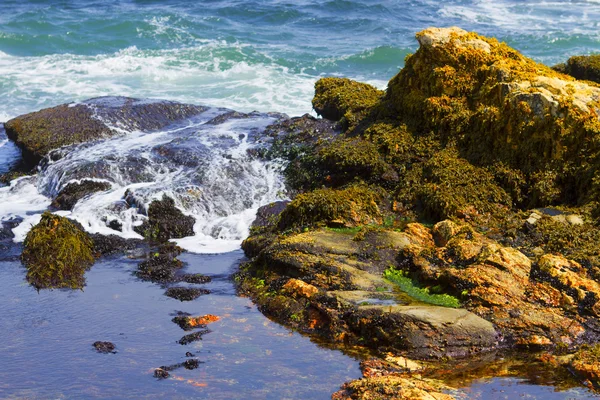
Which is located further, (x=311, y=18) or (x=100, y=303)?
(x=311, y=18)

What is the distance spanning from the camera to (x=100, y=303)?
8836 mm

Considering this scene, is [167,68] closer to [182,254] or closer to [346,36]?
[346,36]

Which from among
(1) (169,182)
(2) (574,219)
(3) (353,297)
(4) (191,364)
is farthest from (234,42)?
(4) (191,364)

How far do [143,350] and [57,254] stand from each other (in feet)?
10.4

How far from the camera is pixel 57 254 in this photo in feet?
32.9

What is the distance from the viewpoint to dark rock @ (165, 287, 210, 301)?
29.6 feet

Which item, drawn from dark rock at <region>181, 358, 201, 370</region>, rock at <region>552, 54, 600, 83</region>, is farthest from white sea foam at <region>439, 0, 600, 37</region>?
dark rock at <region>181, 358, 201, 370</region>

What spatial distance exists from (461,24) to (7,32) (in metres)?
19.0

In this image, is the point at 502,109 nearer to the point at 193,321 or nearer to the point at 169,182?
the point at 169,182

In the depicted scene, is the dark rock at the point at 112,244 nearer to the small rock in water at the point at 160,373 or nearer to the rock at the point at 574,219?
the small rock in water at the point at 160,373

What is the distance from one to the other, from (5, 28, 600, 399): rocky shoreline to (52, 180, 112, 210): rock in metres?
0.03

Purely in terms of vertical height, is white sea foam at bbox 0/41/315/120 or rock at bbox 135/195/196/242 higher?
white sea foam at bbox 0/41/315/120

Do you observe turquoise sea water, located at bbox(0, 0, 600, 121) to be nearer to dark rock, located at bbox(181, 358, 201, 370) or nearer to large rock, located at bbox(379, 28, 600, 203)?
large rock, located at bbox(379, 28, 600, 203)

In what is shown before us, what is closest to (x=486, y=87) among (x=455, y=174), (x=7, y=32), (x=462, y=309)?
(x=455, y=174)
